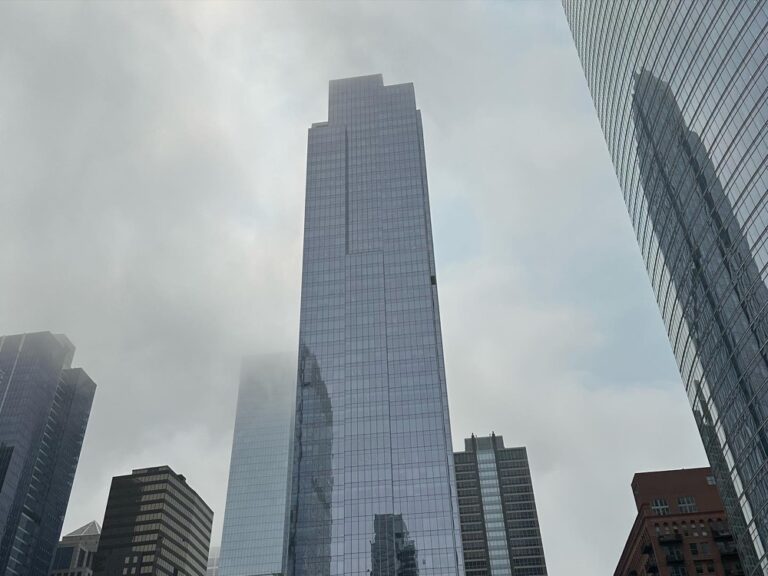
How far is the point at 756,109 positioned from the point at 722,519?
7086 cm

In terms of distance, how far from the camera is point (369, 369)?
494 ft

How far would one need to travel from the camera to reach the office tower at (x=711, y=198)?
252ft

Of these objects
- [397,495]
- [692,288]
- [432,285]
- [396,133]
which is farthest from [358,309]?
[692,288]

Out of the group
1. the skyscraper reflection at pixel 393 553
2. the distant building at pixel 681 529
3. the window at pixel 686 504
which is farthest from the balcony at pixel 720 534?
the skyscraper reflection at pixel 393 553

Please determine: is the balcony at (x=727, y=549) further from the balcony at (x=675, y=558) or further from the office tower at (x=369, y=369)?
the office tower at (x=369, y=369)

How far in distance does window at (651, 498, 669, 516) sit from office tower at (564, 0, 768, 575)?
1259 inches

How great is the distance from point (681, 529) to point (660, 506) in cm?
960

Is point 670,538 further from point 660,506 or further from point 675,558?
point 660,506

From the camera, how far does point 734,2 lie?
7888cm

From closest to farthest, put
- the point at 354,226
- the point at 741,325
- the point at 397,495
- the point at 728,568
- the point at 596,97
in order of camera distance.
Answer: the point at 741,325
the point at 728,568
the point at 596,97
the point at 397,495
the point at 354,226

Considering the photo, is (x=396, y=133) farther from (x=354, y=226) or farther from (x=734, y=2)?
(x=734, y=2)

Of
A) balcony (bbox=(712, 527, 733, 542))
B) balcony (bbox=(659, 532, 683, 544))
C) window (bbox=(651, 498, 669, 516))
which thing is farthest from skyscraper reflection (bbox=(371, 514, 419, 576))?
balcony (bbox=(712, 527, 733, 542))

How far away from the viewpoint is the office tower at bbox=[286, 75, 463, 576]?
5182 inches

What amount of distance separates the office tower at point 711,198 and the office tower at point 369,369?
52907mm
